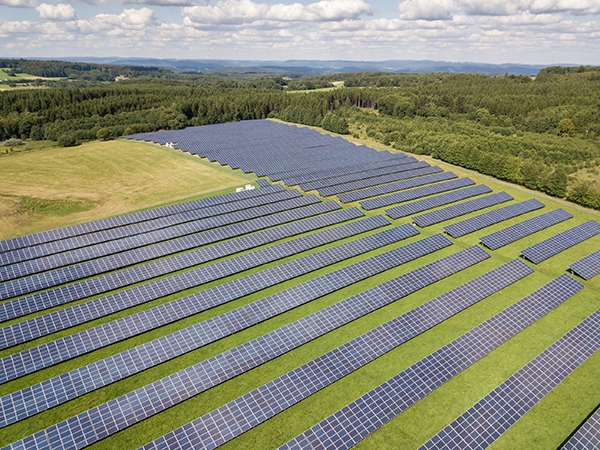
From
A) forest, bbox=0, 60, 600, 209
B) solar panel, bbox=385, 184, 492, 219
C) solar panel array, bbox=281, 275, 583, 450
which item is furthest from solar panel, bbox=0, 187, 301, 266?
forest, bbox=0, 60, 600, 209

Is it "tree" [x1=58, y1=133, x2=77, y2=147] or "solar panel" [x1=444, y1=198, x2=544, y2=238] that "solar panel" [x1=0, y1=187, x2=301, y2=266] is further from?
"tree" [x1=58, y1=133, x2=77, y2=147]

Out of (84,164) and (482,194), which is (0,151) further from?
(482,194)

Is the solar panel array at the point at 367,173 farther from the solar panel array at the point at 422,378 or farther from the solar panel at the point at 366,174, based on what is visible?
the solar panel array at the point at 422,378

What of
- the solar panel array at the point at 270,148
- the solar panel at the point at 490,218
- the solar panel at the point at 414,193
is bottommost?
the solar panel at the point at 490,218

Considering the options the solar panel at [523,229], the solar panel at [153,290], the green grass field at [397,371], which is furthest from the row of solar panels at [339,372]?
the solar panel at [523,229]

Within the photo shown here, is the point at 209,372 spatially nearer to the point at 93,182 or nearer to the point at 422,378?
the point at 422,378

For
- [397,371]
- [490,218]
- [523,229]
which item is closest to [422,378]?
[397,371]
